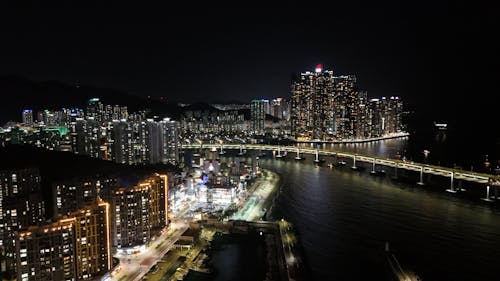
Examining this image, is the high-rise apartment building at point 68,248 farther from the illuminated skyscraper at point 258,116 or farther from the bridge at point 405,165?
the illuminated skyscraper at point 258,116

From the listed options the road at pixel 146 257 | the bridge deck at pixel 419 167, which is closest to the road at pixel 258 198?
the road at pixel 146 257

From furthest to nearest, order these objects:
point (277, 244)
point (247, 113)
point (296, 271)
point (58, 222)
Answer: point (247, 113)
point (277, 244)
point (296, 271)
point (58, 222)

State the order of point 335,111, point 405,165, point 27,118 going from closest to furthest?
point 405,165 < point 27,118 < point 335,111

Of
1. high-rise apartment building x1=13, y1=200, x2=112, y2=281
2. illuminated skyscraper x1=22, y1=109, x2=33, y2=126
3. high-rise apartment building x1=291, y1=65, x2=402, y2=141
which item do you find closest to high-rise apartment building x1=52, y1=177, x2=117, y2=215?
high-rise apartment building x1=13, y1=200, x2=112, y2=281

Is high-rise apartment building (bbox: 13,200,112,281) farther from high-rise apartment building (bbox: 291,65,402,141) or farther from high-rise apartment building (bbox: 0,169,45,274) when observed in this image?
high-rise apartment building (bbox: 291,65,402,141)

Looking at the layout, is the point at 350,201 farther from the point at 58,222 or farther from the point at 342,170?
the point at 58,222

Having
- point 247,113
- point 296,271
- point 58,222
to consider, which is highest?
point 247,113

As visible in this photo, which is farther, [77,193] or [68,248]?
[77,193]

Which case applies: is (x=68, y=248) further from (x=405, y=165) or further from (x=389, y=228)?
(x=405, y=165)

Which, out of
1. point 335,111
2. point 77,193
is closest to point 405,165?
point 77,193

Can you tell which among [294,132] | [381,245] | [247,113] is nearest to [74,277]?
[381,245]

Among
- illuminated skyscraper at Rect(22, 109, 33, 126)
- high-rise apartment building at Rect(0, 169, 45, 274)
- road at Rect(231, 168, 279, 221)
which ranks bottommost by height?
road at Rect(231, 168, 279, 221)
